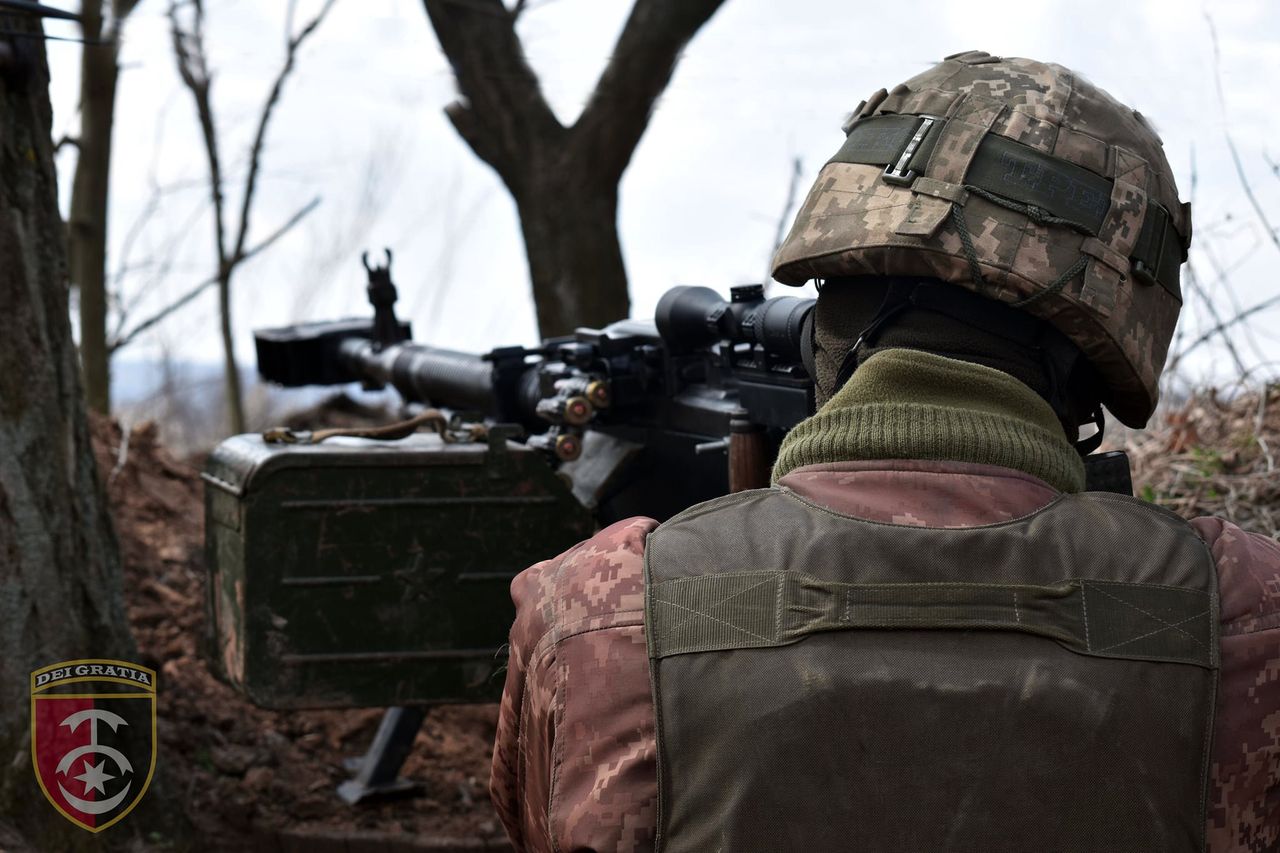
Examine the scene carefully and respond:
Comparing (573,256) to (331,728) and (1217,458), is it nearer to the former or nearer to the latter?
(331,728)

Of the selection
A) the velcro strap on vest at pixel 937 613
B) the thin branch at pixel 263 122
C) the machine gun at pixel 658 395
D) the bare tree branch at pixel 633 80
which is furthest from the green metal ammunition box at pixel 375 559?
the thin branch at pixel 263 122

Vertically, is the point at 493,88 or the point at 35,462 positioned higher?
the point at 493,88

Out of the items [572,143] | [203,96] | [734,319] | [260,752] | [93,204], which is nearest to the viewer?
[734,319]

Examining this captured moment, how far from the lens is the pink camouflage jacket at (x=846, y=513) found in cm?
172

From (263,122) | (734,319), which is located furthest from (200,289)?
(734,319)

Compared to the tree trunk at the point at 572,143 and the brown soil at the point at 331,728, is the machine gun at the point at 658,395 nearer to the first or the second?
the brown soil at the point at 331,728

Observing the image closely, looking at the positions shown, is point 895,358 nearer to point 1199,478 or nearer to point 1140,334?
point 1140,334

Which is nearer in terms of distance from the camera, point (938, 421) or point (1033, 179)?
point (938, 421)

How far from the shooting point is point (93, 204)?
264 inches

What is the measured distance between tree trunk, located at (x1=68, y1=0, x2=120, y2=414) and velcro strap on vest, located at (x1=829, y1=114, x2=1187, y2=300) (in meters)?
5.09

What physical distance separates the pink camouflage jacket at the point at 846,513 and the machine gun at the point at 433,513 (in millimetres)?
1250

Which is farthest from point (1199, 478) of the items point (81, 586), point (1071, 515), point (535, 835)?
point (81, 586)

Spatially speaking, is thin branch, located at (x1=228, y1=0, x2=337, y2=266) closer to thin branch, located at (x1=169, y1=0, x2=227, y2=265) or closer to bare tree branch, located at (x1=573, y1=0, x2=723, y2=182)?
thin branch, located at (x1=169, y1=0, x2=227, y2=265)

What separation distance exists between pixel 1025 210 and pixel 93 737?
271 centimetres
